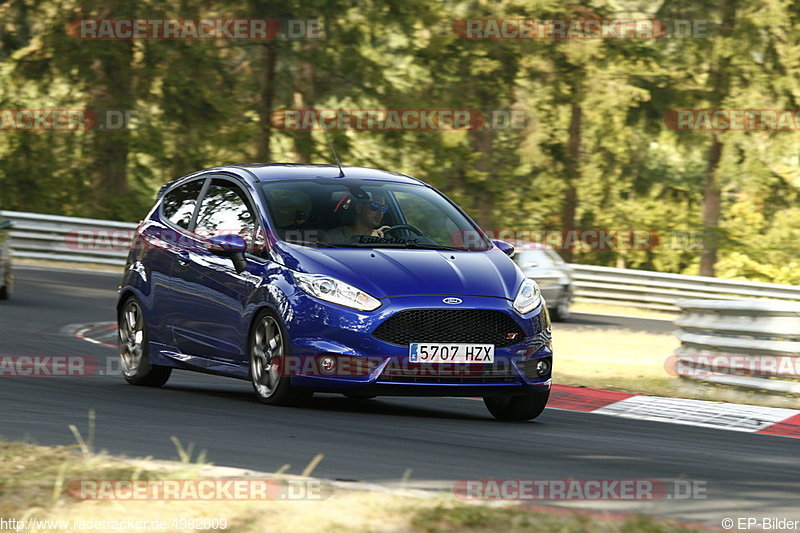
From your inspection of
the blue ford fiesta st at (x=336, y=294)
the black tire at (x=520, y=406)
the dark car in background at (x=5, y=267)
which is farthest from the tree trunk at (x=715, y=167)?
the black tire at (x=520, y=406)

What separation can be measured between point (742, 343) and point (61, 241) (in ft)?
59.9

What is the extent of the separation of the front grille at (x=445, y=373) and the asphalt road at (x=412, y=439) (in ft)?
0.95

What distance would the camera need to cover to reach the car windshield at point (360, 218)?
384 inches

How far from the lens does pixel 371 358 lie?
8.91 meters

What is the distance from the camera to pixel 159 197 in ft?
38.7

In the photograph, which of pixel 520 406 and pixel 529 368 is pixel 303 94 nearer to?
pixel 520 406

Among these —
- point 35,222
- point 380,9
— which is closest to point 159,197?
point 35,222

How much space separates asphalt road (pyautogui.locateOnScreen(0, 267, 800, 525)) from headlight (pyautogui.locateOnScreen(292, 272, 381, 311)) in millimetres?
736

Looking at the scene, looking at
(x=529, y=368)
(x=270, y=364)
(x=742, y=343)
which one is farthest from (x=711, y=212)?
(x=270, y=364)

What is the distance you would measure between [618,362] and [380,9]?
18.1 metres

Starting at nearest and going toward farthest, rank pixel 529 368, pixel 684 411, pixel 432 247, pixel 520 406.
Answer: pixel 529 368
pixel 520 406
pixel 432 247
pixel 684 411

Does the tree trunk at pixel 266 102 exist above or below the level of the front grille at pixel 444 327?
above

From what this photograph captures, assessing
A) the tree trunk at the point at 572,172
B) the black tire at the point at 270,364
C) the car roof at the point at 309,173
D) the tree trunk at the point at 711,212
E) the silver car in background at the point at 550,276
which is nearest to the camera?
the black tire at the point at 270,364

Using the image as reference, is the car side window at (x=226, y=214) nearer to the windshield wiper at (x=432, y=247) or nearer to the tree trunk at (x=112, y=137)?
the windshield wiper at (x=432, y=247)
